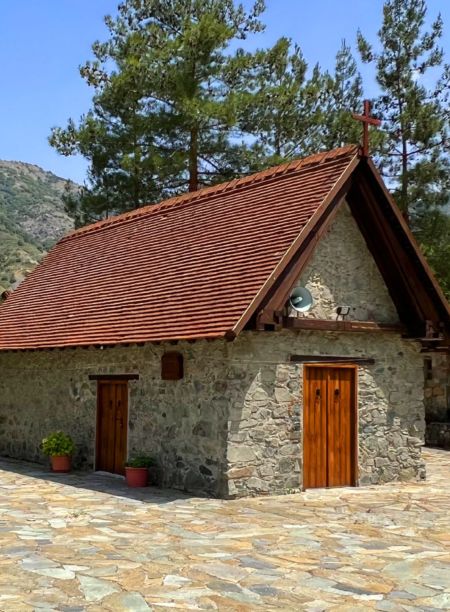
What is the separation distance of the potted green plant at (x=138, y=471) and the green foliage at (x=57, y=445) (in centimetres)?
229

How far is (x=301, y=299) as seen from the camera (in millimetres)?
12047

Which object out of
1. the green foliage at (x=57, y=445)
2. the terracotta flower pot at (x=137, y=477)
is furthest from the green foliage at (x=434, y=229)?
the terracotta flower pot at (x=137, y=477)

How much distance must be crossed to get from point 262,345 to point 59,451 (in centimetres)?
494

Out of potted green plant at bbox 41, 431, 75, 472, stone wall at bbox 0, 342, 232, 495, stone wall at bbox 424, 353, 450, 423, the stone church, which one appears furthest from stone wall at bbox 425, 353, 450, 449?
potted green plant at bbox 41, 431, 75, 472

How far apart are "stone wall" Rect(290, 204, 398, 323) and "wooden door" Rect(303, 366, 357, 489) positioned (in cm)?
104

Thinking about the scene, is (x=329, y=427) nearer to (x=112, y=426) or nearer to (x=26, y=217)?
(x=112, y=426)

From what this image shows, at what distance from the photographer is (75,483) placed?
1249 centimetres

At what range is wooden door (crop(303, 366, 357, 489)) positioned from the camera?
12031 millimetres

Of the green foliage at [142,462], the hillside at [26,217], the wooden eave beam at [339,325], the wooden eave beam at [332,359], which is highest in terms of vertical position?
the hillside at [26,217]

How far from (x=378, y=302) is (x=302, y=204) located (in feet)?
7.54

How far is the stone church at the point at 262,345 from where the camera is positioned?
11211 mm

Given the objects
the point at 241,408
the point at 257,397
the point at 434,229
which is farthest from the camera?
the point at 434,229

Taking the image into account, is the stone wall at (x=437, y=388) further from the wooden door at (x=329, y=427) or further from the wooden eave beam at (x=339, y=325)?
the wooden door at (x=329, y=427)

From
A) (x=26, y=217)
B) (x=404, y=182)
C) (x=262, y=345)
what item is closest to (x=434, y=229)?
(x=404, y=182)
